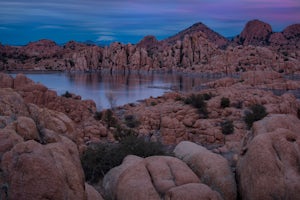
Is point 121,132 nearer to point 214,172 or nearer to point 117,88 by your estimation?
point 214,172

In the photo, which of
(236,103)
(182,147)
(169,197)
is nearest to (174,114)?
(236,103)

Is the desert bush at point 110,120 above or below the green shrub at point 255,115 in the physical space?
below

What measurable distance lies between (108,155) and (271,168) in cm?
583

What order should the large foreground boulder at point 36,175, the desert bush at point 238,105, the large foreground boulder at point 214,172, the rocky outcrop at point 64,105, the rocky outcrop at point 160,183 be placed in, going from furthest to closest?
the desert bush at point 238,105 → the rocky outcrop at point 64,105 → the large foreground boulder at point 214,172 → the rocky outcrop at point 160,183 → the large foreground boulder at point 36,175

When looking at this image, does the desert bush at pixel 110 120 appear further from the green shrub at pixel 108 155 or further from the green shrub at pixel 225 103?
the green shrub at pixel 108 155

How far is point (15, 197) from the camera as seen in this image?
5.17 metres

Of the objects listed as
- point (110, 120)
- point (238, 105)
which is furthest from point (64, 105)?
point (238, 105)

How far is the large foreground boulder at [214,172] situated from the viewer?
29.0 feet

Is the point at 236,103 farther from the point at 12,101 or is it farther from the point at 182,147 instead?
the point at 12,101

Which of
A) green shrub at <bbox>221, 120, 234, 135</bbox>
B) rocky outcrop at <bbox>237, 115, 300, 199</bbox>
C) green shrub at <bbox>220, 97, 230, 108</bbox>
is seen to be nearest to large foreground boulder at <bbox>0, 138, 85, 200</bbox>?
rocky outcrop at <bbox>237, 115, 300, 199</bbox>

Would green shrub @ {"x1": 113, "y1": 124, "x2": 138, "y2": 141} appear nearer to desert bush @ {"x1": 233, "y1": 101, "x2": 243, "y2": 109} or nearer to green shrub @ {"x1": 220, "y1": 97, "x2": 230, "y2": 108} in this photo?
green shrub @ {"x1": 220, "y1": 97, "x2": 230, "y2": 108}

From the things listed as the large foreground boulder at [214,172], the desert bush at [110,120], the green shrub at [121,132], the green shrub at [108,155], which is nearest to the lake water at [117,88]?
the desert bush at [110,120]

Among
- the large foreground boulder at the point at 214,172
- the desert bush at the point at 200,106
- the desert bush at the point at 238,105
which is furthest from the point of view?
the desert bush at the point at 238,105

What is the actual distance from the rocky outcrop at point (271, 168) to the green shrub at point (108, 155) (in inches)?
174
